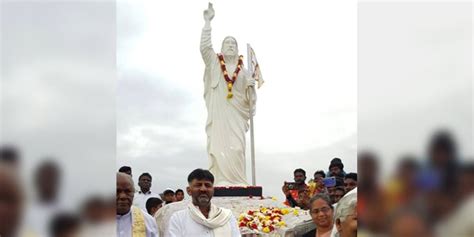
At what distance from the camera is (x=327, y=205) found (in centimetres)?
272

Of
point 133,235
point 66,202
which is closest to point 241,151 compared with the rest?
point 133,235

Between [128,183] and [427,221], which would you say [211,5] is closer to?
[128,183]

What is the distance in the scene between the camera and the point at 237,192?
8750 millimetres

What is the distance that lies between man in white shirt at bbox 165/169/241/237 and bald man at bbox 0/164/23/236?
2436 millimetres

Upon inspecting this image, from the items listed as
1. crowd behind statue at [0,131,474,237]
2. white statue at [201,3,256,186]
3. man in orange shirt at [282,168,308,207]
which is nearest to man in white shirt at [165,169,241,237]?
crowd behind statue at [0,131,474,237]

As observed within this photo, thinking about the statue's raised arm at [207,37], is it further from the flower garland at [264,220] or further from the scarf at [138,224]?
the scarf at [138,224]

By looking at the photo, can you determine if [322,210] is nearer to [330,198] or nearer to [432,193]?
[330,198]

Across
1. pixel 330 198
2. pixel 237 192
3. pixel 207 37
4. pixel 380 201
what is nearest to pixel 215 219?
pixel 330 198

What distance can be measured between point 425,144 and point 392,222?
0.38ft

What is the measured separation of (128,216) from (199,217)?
1.62ft

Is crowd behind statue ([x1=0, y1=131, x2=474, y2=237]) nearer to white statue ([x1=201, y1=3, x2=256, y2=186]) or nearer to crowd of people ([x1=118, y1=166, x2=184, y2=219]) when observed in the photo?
crowd of people ([x1=118, y1=166, x2=184, y2=219])

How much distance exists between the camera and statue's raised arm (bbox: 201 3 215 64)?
29.0 feet

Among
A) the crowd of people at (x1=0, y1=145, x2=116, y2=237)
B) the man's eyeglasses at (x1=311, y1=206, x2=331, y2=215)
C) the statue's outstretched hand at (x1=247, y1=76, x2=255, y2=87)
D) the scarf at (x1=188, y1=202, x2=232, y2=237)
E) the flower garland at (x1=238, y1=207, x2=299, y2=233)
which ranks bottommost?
the flower garland at (x1=238, y1=207, x2=299, y2=233)

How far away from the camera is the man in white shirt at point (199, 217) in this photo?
3168mm
